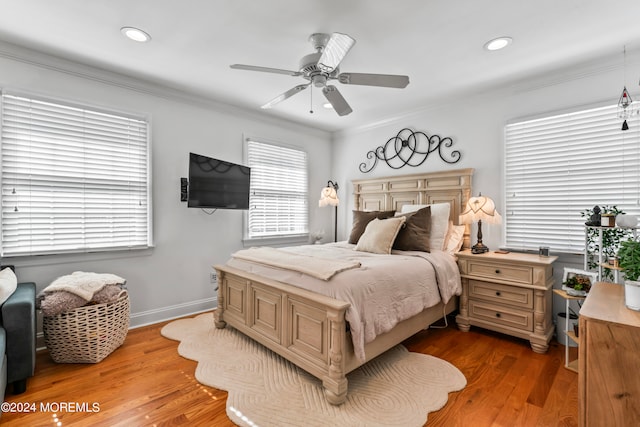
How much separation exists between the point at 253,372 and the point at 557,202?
317 centimetres

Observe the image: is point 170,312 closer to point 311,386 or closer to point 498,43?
point 311,386

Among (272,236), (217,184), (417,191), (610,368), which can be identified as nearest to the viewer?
(610,368)

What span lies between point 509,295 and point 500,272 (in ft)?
0.72

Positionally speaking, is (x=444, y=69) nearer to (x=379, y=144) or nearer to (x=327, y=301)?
(x=379, y=144)

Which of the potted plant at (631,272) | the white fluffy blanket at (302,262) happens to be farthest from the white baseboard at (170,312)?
the potted plant at (631,272)

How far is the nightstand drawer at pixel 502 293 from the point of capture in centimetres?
270

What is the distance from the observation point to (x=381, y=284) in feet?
7.15

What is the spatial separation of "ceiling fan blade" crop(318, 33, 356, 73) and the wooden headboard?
223cm

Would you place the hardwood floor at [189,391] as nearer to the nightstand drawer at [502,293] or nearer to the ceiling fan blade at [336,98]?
the nightstand drawer at [502,293]

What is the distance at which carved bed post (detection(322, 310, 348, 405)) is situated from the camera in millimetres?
1844

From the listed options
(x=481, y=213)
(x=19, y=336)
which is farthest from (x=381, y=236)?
(x=19, y=336)

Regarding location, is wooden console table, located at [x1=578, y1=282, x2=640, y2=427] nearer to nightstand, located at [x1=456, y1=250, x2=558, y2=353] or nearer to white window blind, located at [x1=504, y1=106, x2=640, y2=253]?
nightstand, located at [x1=456, y1=250, x2=558, y2=353]

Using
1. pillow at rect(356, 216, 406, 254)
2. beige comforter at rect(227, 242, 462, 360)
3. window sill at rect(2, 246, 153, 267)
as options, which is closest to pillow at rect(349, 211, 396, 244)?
pillow at rect(356, 216, 406, 254)

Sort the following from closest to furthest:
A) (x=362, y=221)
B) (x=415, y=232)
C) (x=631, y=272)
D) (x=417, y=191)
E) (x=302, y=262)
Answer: (x=631, y=272), (x=302, y=262), (x=415, y=232), (x=362, y=221), (x=417, y=191)
